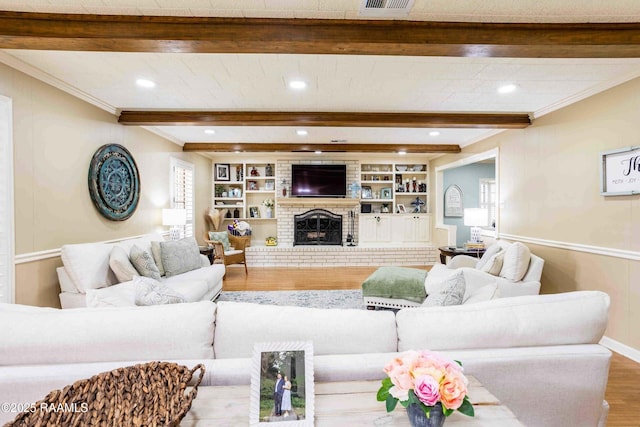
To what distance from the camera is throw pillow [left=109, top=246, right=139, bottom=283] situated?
118 inches

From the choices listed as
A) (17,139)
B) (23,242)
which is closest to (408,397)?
(23,242)

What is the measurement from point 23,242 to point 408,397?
3285 mm

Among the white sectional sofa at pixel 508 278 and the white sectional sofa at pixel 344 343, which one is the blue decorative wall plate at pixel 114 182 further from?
the white sectional sofa at pixel 508 278

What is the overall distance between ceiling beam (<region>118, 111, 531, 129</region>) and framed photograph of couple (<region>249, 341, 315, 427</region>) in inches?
130

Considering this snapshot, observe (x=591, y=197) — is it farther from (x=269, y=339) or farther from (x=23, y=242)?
(x=23, y=242)

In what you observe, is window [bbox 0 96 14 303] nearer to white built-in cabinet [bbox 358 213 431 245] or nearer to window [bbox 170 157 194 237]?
window [bbox 170 157 194 237]

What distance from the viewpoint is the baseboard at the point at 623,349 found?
264 centimetres

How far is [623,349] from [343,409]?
3.28m

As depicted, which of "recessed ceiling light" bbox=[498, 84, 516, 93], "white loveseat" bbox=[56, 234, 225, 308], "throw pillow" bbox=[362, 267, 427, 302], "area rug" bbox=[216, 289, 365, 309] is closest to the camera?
"white loveseat" bbox=[56, 234, 225, 308]

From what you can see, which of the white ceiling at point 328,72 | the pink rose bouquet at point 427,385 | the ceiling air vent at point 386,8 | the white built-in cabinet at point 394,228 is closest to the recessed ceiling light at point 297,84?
the white ceiling at point 328,72

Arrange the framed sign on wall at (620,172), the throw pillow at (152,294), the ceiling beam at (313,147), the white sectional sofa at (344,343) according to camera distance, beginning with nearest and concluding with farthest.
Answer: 1. the white sectional sofa at (344,343)
2. the throw pillow at (152,294)
3. the framed sign on wall at (620,172)
4. the ceiling beam at (313,147)

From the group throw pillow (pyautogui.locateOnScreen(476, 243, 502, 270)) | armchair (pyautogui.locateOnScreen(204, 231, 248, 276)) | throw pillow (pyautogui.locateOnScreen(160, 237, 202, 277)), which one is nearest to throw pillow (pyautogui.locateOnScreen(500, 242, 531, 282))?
throw pillow (pyautogui.locateOnScreen(476, 243, 502, 270))

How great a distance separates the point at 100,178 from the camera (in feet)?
11.3

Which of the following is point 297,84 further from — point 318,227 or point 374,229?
point 374,229
